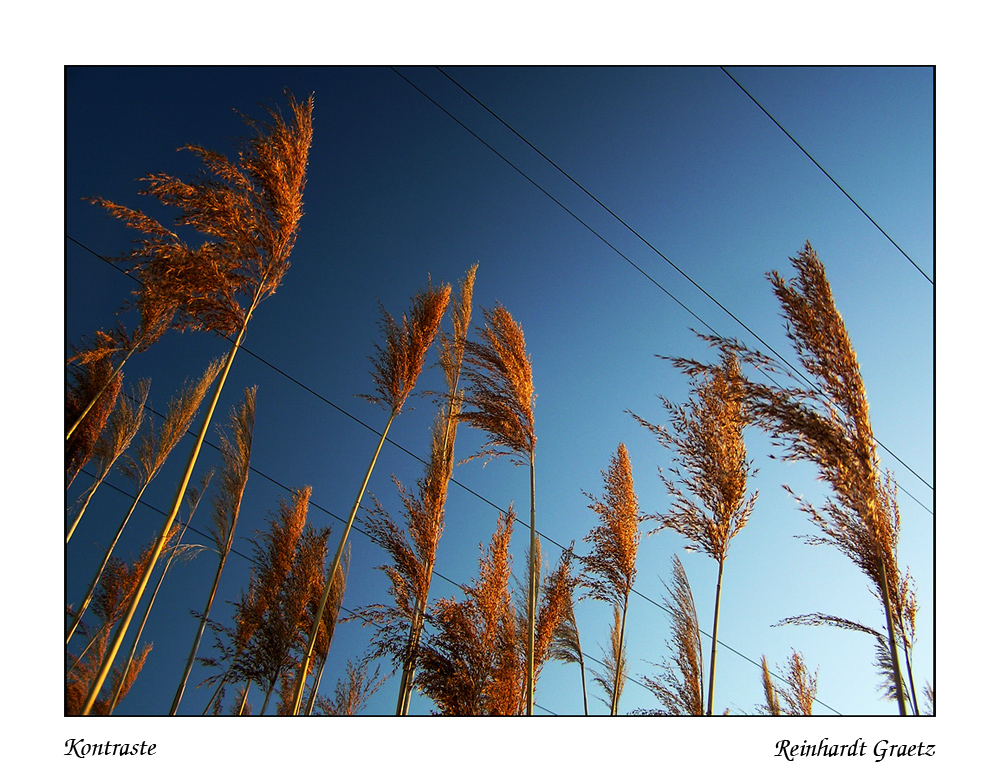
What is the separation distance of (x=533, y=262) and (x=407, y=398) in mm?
986

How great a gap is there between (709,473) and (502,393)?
1068 mm

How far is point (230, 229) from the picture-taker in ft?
7.79

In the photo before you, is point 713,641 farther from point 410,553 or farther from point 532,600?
point 410,553

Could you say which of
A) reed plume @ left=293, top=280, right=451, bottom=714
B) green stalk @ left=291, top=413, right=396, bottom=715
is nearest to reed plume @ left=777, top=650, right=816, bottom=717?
green stalk @ left=291, top=413, right=396, bottom=715

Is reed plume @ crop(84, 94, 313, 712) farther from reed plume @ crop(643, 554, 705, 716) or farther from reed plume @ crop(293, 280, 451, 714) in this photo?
reed plume @ crop(643, 554, 705, 716)

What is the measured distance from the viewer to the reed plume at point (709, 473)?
2.43 metres

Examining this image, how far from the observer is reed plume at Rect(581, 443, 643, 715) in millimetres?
2848

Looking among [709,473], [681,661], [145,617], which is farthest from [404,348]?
[681,661]

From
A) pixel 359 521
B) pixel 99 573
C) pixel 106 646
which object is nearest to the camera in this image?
pixel 106 646

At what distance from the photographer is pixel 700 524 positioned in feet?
8.12

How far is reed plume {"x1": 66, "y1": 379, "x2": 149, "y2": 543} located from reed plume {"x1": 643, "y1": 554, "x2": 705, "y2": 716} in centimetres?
273

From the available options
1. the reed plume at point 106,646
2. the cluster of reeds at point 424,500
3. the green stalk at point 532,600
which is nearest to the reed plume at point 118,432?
the cluster of reeds at point 424,500
